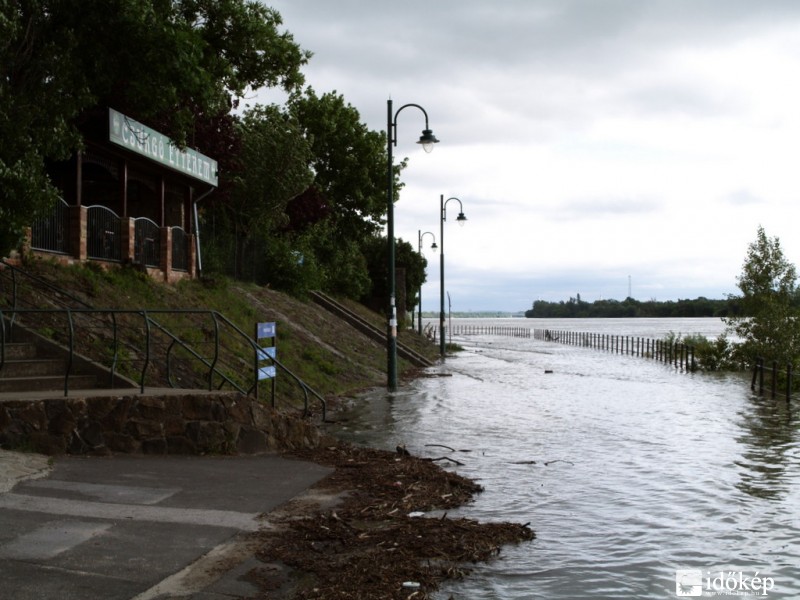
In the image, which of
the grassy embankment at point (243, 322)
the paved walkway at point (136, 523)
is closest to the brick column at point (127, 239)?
the grassy embankment at point (243, 322)

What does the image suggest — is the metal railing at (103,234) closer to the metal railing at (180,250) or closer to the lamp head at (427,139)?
the metal railing at (180,250)

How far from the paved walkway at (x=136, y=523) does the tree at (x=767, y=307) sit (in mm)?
25311

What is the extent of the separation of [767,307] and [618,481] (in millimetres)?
23174

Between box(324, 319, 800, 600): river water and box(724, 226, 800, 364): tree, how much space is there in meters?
8.37

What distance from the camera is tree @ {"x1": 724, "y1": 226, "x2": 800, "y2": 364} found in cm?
2988

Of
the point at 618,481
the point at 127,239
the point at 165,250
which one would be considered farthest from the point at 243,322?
the point at 618,481

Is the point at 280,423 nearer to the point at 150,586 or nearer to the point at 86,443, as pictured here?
the point at 86,443

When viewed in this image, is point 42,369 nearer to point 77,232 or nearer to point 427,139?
point 77,232

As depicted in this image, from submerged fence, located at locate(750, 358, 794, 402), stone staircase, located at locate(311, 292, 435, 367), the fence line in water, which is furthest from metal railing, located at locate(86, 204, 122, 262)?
the fence line in water

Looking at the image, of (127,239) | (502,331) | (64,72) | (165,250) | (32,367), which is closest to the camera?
(32,367)

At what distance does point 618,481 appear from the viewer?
1020cm

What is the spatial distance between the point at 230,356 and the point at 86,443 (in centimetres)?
792

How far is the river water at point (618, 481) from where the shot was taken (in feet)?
21.0

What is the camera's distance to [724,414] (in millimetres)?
18609
